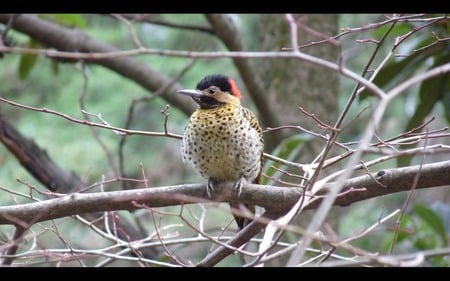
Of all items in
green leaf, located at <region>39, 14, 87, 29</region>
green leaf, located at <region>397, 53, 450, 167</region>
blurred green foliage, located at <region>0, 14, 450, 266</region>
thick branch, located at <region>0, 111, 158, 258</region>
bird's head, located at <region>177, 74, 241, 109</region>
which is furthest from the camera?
blurred green foliage, located at <region>0, 14, 450, 266</region>

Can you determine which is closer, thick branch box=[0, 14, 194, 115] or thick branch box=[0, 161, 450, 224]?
thick branch box=[0, 161, 450, 224]

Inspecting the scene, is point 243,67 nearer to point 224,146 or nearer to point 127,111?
point 224,146

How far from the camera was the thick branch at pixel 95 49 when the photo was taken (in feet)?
12.8

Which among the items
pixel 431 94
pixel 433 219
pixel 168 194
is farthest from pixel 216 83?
pixel 433 219

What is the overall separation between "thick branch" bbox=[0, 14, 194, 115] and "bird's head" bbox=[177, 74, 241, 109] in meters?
0.90

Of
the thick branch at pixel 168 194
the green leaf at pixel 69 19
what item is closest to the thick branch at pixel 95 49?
the green leaf at pixel 69 19

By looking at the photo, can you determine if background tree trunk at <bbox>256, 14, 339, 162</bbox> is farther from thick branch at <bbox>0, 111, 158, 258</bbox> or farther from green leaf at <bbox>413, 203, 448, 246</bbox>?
thick branch at <bbox>0, 111, 158, 258</bbox>

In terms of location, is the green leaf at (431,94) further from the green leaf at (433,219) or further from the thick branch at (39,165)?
the thick branch at (39,165)

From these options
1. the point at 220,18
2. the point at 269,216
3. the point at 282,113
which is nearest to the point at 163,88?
the point at 220,18

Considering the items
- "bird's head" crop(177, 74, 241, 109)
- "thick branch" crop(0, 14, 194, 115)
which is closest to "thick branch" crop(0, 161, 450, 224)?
"bird's head" crop(177, 74, 241, 109)

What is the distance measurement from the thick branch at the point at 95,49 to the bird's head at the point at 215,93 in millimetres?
895

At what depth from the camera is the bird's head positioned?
2.97 metres
